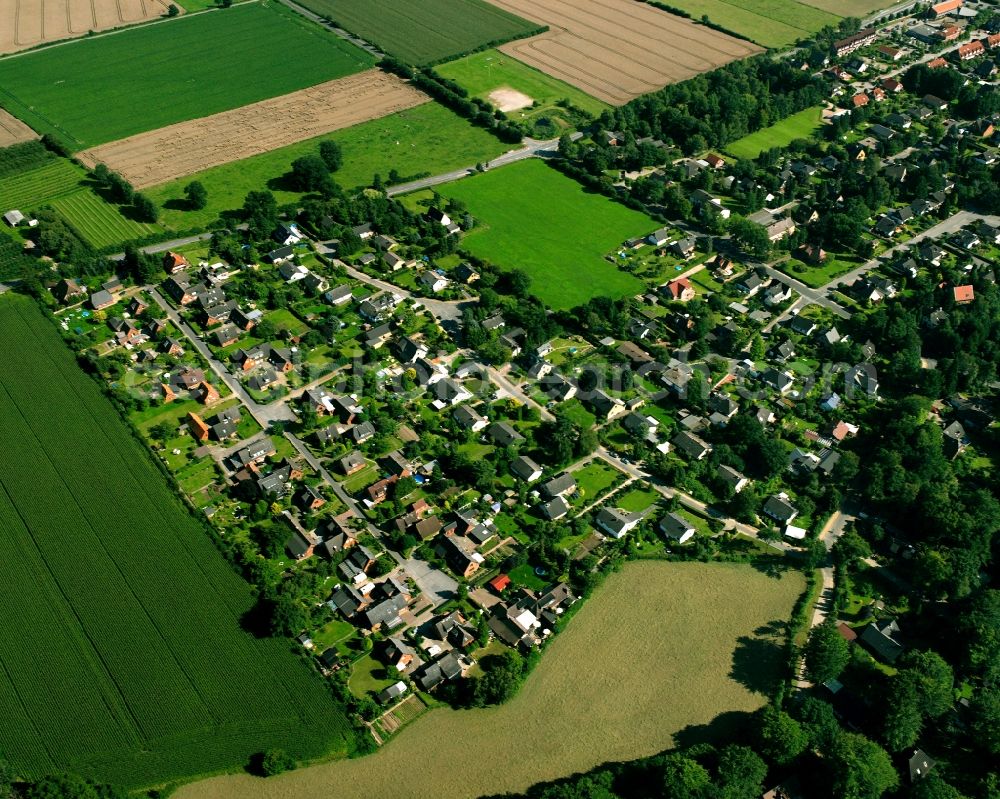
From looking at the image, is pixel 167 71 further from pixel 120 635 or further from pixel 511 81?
pixel 120 635

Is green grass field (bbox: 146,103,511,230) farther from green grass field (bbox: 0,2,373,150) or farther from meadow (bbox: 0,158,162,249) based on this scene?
green grass field (bbox: 0,2,373,150)

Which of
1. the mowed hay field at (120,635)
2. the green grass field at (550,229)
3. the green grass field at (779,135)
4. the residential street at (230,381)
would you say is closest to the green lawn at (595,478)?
the green grass field at (550,229)

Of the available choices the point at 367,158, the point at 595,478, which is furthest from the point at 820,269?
the point at 367,158

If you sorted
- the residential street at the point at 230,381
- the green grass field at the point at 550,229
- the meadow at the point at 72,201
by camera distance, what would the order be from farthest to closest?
the meadow at the point at 72,201
the green grass field at the point at 550,229
the residential street at the point at 230,381

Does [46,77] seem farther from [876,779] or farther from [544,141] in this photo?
[876,779]

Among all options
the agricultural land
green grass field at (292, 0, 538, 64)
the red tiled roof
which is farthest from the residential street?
the red tiled roof

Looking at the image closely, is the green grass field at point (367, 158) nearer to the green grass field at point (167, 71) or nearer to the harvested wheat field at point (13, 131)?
the green grass field at point (167, 71)
